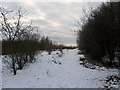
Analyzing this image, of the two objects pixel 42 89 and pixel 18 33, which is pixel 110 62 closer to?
pixel 42 89

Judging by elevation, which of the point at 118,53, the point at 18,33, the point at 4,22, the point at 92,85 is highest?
the point at 4,22

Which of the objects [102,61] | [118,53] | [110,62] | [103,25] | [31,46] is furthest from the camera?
[31,46]

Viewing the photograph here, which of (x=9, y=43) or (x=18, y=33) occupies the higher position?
(x=18, y=33)

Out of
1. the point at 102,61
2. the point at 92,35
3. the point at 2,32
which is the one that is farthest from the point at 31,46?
the point at 102,61

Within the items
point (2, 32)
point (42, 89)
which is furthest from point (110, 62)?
point (2, 32)

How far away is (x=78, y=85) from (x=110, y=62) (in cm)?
586

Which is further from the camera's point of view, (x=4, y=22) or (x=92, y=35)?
(x=92, y=35)

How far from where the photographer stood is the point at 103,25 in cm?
1143

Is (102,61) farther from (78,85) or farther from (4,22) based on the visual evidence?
(4,22)

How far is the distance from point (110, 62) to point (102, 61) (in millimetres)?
1229

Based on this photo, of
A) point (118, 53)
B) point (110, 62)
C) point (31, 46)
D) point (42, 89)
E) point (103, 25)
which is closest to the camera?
point (42, 89)

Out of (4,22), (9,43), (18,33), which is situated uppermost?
(4,22)

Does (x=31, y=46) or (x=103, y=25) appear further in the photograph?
(x=31, y=46)

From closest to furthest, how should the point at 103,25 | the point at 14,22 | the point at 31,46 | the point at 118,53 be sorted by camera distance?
the point at 118,53
the point at 14,22
the point at 103,25
the point at 31,46
